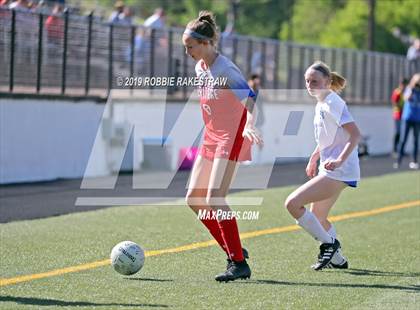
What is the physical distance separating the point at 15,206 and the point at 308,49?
18097 millimetres

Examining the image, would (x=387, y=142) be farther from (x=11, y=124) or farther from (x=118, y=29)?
(x=11, y=124)

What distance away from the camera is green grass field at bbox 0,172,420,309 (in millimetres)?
7883

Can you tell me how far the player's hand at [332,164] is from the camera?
9164 mm

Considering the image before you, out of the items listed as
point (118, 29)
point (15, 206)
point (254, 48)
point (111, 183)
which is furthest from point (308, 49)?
point (15, 206)

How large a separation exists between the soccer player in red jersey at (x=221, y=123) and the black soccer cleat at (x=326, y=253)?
872mm

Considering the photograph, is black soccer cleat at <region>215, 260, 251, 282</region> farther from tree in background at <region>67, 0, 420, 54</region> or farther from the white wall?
tree in background at <region>67, 0, 420, 54</region>

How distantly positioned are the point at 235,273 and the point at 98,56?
13404mm

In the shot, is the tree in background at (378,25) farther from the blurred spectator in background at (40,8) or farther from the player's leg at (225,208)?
the player's leg at (225,208)

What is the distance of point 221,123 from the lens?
8.96m

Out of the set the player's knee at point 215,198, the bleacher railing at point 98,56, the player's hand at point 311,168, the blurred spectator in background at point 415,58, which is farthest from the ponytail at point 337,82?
the blurred spectator in background at point 415,58

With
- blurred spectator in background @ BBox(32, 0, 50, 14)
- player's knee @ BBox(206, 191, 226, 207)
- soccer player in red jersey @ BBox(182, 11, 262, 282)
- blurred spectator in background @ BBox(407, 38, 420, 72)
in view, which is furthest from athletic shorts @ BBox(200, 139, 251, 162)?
blurred spectator in background @ BBox(407, 38, 420, 72)

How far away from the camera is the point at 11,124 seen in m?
18.4

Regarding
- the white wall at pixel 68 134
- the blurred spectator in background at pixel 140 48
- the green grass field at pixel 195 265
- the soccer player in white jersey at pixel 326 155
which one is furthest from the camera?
the blurred spectator in background at pixel 140 48

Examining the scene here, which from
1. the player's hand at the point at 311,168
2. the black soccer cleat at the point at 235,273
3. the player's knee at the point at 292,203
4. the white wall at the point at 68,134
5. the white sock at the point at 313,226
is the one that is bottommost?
→ the white wall at the point at 68,134
